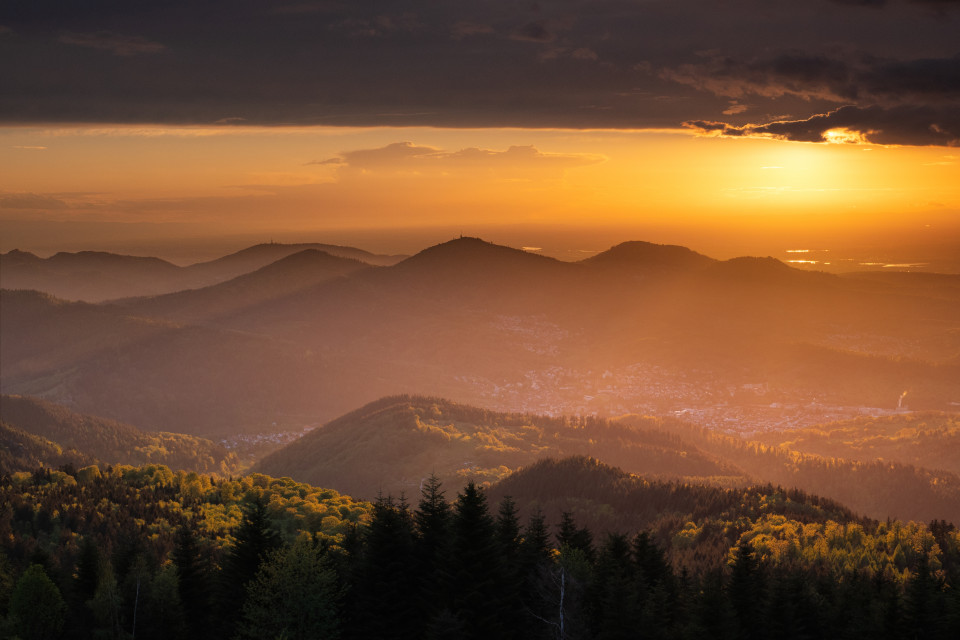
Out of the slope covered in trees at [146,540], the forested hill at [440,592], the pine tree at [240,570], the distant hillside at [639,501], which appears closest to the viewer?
the forested hill at [440,592]

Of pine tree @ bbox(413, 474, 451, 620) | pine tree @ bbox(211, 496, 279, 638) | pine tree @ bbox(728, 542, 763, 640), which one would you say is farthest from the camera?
pine tree @ bbox(211, 496, 279, 638)

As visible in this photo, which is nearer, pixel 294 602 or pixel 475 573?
pixel 475 573

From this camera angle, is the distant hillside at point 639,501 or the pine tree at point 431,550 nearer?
the pine tree at point 431,550

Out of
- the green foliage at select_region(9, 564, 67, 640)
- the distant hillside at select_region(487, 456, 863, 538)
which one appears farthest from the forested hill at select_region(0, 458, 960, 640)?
the distant hillside at select_region(487, 456, 863, 538)

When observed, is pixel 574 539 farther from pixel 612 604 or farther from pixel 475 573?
pixel 475 573

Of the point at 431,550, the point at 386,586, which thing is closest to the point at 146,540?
the point at 431,550

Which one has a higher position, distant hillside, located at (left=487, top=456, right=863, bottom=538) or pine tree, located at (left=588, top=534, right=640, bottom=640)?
pine tree, located at (left=588, top=534, right=640, bottom=640)

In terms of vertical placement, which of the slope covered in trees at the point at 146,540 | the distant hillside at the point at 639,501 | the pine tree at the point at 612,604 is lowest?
the distant hillside at the point at 639,501

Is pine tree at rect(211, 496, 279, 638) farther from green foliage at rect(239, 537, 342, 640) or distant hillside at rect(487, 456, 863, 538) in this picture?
distant hillside at rect(487, 456, 863, 538)

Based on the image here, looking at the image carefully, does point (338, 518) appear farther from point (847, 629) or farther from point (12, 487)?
point (847, 629)

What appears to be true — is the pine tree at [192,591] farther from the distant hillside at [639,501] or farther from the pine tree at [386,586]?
the distant hillside at [639,501]

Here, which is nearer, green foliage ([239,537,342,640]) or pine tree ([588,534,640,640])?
pine tree ([588,534,640,640])

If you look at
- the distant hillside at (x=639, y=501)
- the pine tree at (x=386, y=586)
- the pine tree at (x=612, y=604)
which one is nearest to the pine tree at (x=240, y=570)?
the pine tree at (x=386, y=586)
